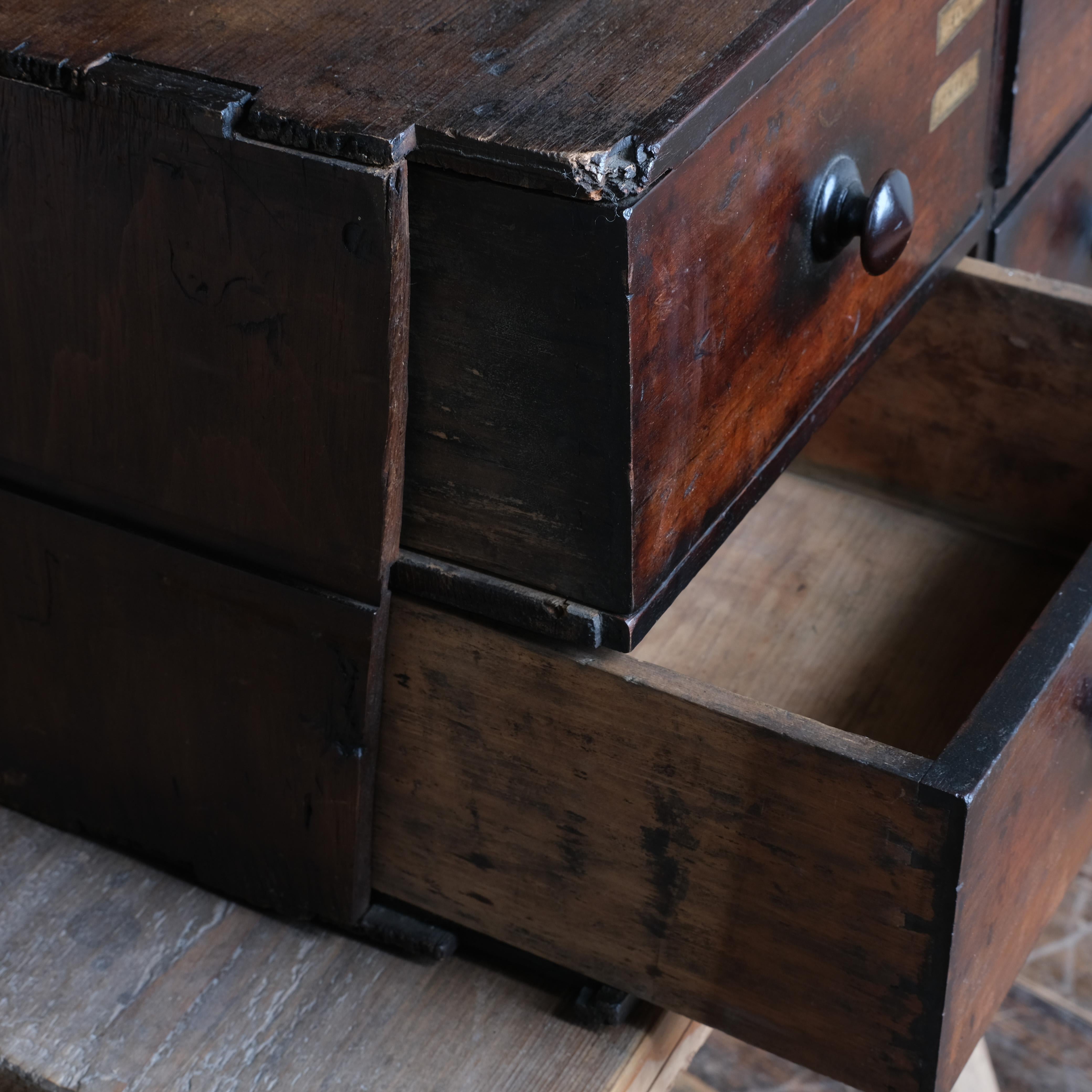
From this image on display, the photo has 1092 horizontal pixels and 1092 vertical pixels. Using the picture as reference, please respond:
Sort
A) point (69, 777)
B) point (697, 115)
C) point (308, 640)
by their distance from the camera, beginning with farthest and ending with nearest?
point (69, 777) < point (308, 640) < point (697, 115)

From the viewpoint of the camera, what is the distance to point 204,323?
0.59 meters

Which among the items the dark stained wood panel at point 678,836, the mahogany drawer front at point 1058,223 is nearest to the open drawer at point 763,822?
the dark stained wood panel at point 678,836

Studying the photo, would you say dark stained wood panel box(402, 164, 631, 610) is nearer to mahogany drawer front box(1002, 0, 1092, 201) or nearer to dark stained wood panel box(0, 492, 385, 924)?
dark stained wood panel box(0, 492, 385, 924)

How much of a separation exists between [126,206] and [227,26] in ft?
0.28

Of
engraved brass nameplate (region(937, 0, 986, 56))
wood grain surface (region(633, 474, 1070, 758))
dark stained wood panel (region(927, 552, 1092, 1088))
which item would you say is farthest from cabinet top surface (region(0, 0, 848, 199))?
wood grain surface (region(633, 474, 1070, 758))

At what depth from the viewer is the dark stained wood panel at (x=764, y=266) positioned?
0.56 m

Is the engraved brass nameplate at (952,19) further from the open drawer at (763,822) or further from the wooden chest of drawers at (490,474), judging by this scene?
the open drawer at (763,822)

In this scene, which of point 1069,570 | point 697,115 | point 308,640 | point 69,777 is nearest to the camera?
point 697,115

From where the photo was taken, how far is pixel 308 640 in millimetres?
647

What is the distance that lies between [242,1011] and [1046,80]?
2.19 ft

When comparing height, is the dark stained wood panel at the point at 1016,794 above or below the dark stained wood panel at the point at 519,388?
below

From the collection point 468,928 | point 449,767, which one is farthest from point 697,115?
point 468,928

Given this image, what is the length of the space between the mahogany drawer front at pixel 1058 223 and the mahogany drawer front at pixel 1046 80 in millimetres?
18

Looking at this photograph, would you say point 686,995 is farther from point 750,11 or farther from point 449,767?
point 750,11
